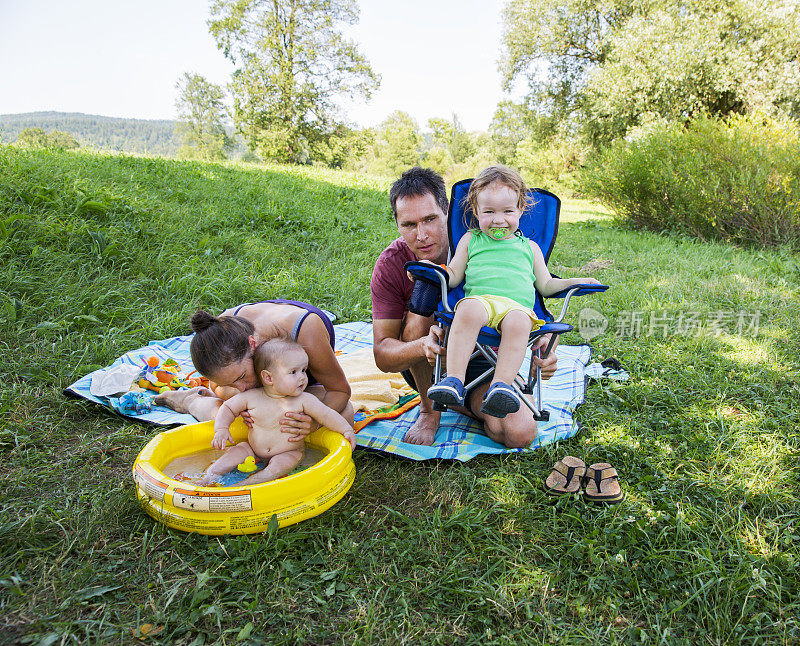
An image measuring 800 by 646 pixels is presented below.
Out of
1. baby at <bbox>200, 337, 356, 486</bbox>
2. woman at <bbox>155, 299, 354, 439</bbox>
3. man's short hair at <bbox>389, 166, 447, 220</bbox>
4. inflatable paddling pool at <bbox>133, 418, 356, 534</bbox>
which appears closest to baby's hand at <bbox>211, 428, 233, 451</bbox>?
baby at <bbox>200, 337, 356, 486</bbox>

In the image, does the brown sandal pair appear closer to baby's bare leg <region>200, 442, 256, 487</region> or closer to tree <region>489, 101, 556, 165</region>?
baby's bare leg <region>200, 442, 256, 487</region>

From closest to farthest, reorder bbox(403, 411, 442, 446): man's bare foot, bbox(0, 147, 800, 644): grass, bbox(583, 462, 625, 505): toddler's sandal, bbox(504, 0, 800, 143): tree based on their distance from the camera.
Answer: bbox(0, 147, 800, 644): grass, bbox(583, 462, 625, 505): toddler's sandal, bbox(403, 411, 442, 446): man's bare foot, bbox(504, 0, 800, 143): tree

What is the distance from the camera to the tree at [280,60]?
2198cm

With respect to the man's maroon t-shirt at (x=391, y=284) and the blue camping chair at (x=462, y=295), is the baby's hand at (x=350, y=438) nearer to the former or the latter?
the blue camping chair at (x=462, y=295)


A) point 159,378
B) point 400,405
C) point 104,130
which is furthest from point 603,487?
point 104,130

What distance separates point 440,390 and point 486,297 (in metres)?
0.61

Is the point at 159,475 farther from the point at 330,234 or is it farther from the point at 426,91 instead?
the point at 426,91

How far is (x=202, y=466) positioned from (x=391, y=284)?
138 centimetres

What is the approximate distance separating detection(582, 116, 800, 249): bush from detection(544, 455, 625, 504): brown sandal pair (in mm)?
6499

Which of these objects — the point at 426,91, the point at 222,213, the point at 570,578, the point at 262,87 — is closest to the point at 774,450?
the point at 570,578

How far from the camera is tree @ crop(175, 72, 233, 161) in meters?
43.4

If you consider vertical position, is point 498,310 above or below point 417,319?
above

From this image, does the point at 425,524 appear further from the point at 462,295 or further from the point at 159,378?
the point at 159,378

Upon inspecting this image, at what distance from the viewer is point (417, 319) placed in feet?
9.53
